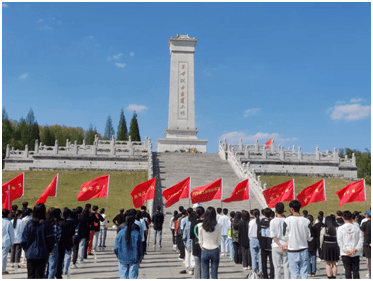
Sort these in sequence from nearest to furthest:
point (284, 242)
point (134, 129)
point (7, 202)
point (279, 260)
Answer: point (284, 242) < point (279, 260) < point (7, 202) < point (134, 129)

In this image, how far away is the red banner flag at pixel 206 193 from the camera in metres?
12.8

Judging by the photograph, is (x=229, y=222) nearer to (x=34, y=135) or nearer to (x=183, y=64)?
(x=183, y=64)

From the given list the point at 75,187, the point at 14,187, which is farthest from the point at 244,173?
the point at 14,187

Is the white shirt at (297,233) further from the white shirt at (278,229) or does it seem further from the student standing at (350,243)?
the student standing at (350,243)

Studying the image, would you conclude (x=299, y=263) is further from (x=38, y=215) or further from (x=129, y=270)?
(x=38, y=215)

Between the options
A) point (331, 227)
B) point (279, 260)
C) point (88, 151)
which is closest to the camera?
point (279, 260)

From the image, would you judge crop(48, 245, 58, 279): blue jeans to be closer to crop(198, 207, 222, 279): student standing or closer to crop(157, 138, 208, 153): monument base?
crop(198, 207, 222, 279): student standing

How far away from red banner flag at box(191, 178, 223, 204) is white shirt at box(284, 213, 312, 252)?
6380mm

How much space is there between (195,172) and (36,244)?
19.2 meters

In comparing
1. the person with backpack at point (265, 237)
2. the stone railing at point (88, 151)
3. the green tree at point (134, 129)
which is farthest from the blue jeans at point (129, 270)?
the green tree at point (134, 129)

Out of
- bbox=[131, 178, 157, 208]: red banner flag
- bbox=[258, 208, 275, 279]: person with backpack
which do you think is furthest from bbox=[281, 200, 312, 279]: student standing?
bbox=[131, 178, 157, 208]: red banner flag

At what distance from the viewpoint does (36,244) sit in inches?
249

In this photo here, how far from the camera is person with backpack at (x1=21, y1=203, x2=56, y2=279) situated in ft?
20.7

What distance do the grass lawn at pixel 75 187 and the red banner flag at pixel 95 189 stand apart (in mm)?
7025
